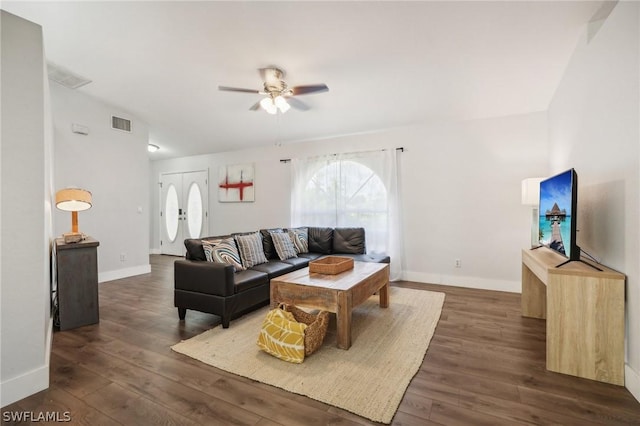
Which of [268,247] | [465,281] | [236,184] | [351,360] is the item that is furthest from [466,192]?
[236,184]

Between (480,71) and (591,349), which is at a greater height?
(480,71)

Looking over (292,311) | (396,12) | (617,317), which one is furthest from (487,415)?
(396,12)

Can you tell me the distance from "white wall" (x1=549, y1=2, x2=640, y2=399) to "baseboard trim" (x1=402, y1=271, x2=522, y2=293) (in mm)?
1503

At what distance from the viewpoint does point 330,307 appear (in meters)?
2.38

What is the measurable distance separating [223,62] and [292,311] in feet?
9.07

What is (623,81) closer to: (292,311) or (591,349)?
(591,349)

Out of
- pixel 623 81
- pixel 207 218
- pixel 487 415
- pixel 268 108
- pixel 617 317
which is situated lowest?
pixel 487 415

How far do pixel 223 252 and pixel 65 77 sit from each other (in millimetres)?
3380

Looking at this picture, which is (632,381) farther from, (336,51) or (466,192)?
(336,51)

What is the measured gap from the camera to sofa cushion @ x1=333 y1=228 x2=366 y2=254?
4.49m

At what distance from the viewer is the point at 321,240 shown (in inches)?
184

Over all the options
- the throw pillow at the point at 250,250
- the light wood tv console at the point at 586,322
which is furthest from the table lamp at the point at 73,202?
the light wood tv console at the point at 586,322

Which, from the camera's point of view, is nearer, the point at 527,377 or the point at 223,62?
the point at 527,377

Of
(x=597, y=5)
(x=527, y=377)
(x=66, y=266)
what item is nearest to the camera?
(x=527, y=377)
